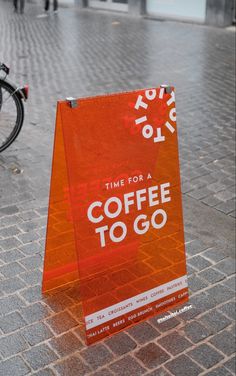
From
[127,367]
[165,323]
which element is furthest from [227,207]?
[127,367]

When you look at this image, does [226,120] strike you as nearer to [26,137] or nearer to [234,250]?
[26,137]

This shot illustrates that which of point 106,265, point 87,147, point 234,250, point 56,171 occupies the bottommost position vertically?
point 234,250

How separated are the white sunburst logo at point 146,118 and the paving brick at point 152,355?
4.03ft

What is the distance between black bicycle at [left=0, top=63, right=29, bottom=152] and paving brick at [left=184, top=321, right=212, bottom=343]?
323 cm

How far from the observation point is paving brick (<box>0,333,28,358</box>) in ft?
10.1

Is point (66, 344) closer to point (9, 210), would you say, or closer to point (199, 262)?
point (199, 262)

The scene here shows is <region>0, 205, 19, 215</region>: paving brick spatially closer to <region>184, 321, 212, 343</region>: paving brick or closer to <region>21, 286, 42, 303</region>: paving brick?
<region>21, 286, 42, 303</region>: paving brick

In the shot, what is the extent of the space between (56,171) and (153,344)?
1210 mm

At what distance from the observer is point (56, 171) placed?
132 inches

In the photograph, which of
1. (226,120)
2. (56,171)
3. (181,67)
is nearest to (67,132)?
(56,171)

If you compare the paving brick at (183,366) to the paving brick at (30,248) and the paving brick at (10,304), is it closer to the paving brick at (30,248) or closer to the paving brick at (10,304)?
the paving brick at (10,304)

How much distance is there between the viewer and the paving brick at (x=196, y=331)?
10.7ft

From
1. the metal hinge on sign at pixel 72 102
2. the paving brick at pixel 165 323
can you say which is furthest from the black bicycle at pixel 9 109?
the paving brick at pixel 165 323

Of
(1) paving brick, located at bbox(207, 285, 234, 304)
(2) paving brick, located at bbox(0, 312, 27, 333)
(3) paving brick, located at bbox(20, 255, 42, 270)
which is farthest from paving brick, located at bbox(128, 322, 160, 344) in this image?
(3) paving brick, located at bbox(20, 255, 42, 270)
